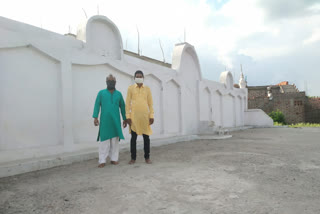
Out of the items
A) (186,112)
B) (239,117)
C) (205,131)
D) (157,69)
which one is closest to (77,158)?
(157,69)

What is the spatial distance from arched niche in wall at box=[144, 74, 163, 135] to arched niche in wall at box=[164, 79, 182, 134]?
0.75ft

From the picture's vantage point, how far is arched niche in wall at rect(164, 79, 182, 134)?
777 centimetres

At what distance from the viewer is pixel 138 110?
4.23 metres

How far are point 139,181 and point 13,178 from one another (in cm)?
184

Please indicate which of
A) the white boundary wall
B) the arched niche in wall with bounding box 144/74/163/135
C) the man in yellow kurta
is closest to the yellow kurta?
the man in yellow kurta

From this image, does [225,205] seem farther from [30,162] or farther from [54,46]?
[54,46]

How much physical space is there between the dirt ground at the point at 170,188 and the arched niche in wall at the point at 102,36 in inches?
108

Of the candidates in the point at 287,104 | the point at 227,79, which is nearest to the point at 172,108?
the point at 227,79

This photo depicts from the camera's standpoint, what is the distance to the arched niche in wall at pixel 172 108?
7.77 m

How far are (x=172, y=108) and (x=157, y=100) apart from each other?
0.92m

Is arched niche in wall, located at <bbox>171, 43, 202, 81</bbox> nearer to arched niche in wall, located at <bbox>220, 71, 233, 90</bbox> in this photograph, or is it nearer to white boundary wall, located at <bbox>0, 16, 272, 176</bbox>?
white boundary wall, located at <bbox>0, 16, 272, 176</bbox>

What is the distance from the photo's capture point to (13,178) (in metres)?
3.45

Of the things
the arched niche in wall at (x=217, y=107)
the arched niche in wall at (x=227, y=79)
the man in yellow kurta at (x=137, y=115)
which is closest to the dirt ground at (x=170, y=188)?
the man in yellow kurta at (x=137, y=115)

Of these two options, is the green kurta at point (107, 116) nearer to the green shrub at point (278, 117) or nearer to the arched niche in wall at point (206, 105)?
the arched niche in wall at point (206, 105)
